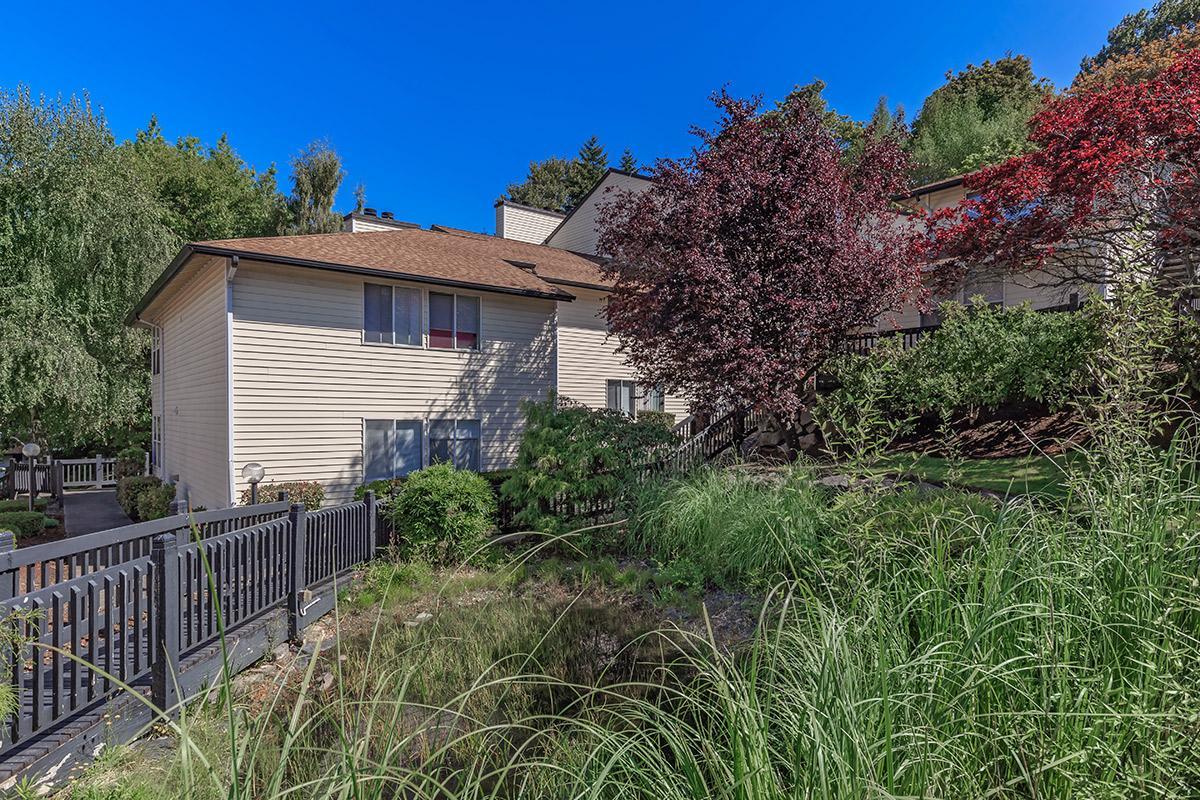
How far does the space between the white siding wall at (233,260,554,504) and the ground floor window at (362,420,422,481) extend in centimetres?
18

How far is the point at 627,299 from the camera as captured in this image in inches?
436

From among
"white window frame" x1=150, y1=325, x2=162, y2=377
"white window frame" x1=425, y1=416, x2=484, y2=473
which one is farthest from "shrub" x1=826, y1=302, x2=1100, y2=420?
"white window frame" x1=150, y1=325, x2=162, y2=377

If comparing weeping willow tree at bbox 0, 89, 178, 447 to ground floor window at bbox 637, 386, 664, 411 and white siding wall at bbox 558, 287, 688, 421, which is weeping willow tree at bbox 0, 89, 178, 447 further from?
ground floor window at bbox 637, 386, 664, 411

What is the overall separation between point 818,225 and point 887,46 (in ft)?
56.1

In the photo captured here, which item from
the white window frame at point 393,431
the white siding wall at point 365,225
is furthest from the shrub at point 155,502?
the white siding wall at point 365,225

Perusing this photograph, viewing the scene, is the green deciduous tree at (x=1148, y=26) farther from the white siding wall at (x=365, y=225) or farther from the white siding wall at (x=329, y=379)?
the white siding wall at (x=329, y=379)

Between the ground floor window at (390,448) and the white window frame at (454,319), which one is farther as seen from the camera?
the white window frame at (454,319)

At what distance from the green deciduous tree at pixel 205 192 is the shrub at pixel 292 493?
20.7 m

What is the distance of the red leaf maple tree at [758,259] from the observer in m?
9.12

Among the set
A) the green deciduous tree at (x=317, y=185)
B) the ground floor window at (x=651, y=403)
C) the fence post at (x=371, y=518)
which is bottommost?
the fence post at (x=371, y=518)

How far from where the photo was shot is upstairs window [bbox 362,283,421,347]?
1234 cm

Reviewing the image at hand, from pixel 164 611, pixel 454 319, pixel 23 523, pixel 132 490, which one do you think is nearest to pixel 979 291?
pixel 454 319

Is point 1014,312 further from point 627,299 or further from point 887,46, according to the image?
point 887,46

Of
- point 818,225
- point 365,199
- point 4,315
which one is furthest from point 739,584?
point 365,199
